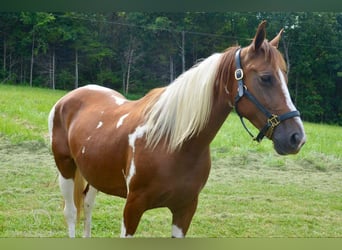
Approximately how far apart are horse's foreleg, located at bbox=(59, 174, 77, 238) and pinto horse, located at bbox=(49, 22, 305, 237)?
0.92 feet

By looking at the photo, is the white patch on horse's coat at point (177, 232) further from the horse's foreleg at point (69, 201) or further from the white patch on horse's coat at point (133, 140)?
the horse's foreleg at point (69, 201)

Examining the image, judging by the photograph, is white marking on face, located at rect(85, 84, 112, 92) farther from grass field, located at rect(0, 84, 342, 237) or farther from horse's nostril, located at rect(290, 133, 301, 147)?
horse's nostril, located at rect(290, 133, 301, 147)

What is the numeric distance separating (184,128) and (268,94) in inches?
13.6

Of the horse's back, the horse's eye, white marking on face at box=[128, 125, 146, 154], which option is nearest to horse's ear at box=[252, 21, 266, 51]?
the horse's eye

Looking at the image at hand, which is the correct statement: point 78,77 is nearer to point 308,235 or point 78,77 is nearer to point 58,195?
point 58,195

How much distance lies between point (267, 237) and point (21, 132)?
58.3 inches

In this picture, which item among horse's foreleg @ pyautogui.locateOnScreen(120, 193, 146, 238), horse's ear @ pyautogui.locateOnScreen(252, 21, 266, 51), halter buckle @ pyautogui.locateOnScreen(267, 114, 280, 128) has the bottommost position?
horse's foreleg @ pyautogui.locateOnScreen(120, 193, 146, 238)

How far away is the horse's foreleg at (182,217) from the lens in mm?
1937

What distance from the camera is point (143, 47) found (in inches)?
101

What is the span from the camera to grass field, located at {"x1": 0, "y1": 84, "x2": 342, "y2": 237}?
97.4 inches

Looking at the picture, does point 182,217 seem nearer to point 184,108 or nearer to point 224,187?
point 184,108

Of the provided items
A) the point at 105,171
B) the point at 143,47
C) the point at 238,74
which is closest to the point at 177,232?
the point at 105,171

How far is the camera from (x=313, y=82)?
8.36 ft
